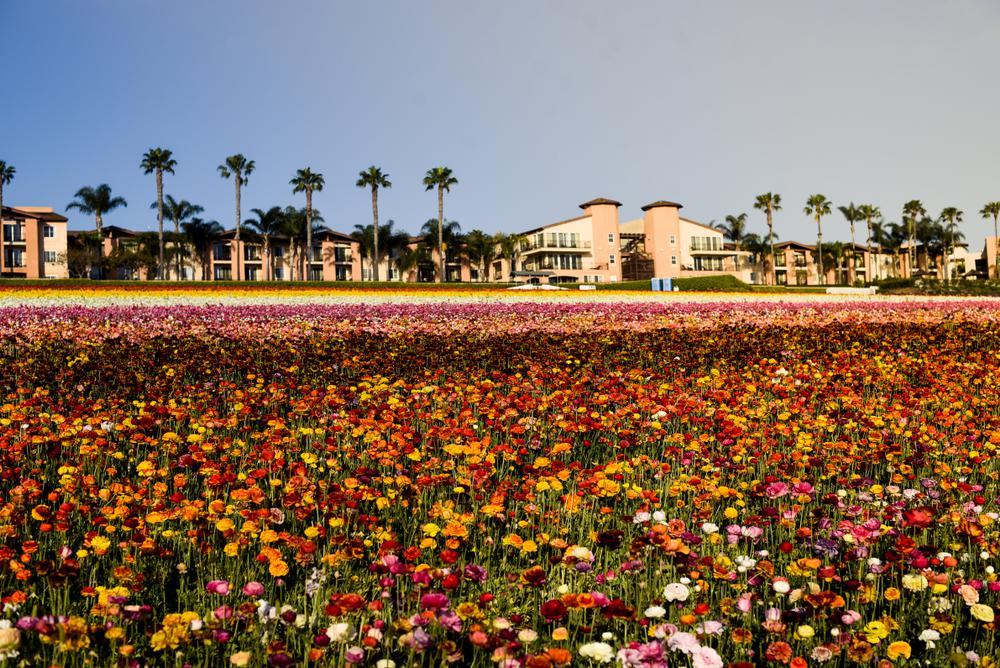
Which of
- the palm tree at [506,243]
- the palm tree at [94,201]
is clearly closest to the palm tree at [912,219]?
the palm tree at [506,243]

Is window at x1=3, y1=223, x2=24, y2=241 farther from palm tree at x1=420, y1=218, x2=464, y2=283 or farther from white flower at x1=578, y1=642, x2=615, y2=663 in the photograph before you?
white flower at x1=578, y1=642, x2=615, y2=663

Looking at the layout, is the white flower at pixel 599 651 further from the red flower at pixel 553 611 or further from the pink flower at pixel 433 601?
the pink flower at pixel 433 601

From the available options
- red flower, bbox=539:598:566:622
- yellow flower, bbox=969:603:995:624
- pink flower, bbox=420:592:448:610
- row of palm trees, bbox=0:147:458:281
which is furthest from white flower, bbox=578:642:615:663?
row of palm trees, bbox=0:147:458:281

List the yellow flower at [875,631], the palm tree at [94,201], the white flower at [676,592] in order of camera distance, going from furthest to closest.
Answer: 1. the palm tree at [94,201]
2. the white flower at [676,592]
3. the yellow flower at [875,631]

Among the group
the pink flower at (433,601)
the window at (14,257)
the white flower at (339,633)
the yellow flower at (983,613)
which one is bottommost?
the yellow flower at (983,613)

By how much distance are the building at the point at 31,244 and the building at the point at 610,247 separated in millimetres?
53469

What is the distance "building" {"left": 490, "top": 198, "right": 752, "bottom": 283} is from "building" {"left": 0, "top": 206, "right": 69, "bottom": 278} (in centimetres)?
5347

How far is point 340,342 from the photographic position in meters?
11.3

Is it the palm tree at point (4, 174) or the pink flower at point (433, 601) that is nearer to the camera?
the pink flower at point (433, 601)

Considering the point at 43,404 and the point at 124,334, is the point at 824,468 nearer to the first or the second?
the point at 43,404

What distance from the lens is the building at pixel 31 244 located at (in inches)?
3307

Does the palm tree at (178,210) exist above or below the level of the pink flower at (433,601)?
above

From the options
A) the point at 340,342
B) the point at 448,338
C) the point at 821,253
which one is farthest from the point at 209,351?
the point at 821,253

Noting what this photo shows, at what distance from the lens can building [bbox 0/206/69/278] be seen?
276 feet
